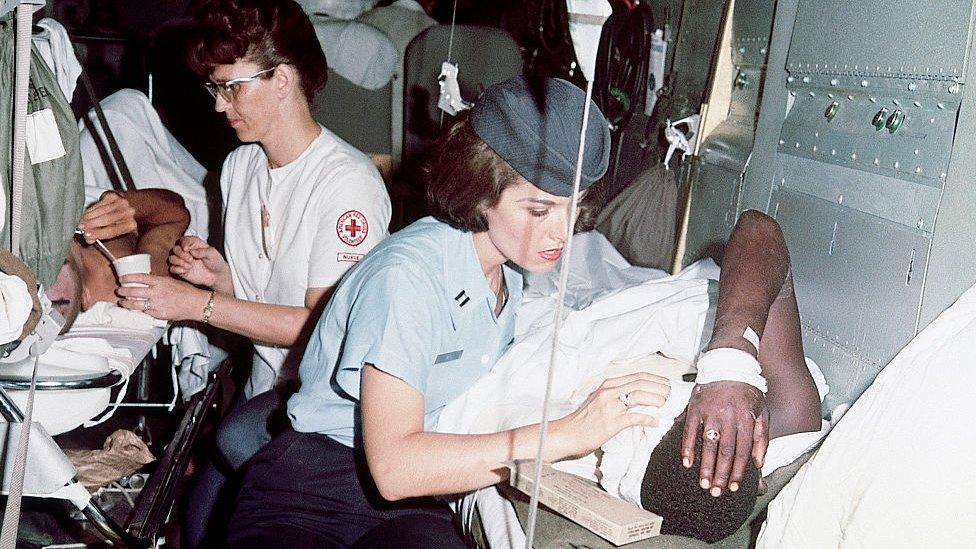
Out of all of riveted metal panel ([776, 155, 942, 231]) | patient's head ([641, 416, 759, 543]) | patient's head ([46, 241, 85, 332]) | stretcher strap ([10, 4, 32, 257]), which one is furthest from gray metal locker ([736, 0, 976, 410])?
patient's head ([46, 241, 85, 332])

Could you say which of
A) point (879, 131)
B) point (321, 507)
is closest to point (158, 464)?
point (321, 507)

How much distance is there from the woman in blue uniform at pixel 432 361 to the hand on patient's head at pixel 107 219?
92 cm

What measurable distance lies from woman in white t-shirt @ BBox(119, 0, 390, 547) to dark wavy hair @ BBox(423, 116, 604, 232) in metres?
0.46

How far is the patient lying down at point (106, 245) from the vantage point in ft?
7.04

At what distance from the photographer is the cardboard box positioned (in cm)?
117

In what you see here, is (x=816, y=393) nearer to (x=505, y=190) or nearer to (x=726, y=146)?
(x=505, y=190)

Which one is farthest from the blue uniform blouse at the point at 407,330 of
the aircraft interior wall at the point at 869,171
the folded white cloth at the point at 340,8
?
the folded white cloth at the point at 340,8

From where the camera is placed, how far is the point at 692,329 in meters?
1.74

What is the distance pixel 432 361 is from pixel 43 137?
3.56 ft

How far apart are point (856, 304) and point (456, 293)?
2.38 feet

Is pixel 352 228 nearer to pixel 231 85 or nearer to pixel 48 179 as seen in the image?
pixel 231 85

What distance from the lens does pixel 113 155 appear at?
269 centimetres

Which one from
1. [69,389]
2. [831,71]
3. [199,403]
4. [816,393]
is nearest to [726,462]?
[816,393]

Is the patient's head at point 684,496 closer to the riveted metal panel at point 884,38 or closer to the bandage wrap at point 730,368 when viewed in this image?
the bandage wrap at point 730,368
